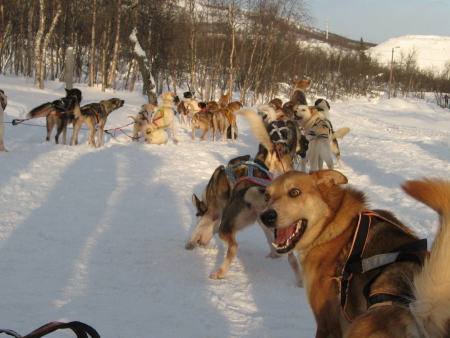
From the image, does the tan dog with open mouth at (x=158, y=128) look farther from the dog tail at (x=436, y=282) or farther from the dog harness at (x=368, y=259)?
the dog tail at (x=436, y=282)

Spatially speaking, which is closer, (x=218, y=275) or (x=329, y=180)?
(x=329, y=180)

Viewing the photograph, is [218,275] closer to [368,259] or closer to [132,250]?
[132,250]

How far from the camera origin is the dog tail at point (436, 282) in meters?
1.53

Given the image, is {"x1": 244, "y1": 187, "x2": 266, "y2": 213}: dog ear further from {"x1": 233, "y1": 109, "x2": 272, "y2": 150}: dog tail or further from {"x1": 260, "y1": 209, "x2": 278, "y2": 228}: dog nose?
{"x1": 233, "y1": 109, "x2": 272, "y2": 150}: dog tail

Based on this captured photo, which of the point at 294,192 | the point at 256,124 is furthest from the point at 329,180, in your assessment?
the point at 256,124

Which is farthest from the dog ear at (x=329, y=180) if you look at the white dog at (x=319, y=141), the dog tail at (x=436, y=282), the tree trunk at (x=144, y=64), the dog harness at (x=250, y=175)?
the tree trunk at (x=144, y=64)

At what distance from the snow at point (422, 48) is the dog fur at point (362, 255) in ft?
341

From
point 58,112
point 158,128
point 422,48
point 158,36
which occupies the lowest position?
point 158,128

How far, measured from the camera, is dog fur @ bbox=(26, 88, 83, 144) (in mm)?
10367

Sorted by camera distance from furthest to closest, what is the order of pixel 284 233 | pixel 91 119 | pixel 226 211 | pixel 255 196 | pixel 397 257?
pixel 91 119, pixel 226 211, pixel 255 196, pixel 284 233, pixel 397 257

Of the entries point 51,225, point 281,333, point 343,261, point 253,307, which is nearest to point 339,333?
point 343,261

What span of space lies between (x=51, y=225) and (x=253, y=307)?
293 cm

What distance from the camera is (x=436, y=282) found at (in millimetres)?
1573

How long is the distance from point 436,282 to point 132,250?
3.57 m
